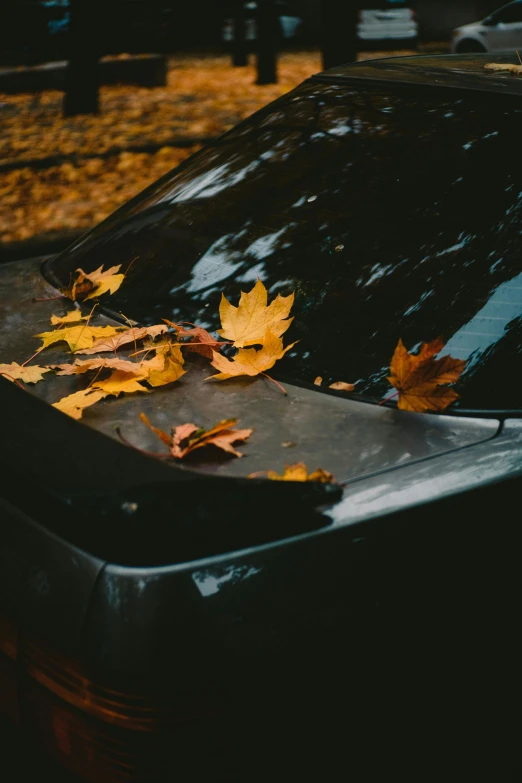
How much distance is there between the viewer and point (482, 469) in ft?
5.20

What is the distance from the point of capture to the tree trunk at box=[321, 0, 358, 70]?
866 centimetres

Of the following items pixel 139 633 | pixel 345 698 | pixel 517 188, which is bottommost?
pixel 345 698

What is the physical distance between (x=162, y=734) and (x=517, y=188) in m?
1.44

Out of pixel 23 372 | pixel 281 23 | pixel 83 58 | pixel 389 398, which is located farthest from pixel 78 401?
pixel 281 23

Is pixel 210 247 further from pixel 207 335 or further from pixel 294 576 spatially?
pixel 294 576

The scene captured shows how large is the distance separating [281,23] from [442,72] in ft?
79.7

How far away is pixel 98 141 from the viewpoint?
32.0 feet

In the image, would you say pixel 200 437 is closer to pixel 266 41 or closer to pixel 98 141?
pixel 98 141

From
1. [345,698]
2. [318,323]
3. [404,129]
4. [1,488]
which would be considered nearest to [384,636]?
[345,698]

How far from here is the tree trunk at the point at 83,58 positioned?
9.98m

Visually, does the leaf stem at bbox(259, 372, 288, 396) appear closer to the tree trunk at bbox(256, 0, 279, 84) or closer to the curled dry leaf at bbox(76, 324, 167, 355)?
the curled dry leaf at bbox(76, 324, 167, 355)

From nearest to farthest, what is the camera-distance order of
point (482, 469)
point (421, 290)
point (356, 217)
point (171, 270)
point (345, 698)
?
point (345, 698) < point (482, 469) < point (421, 290) < point (356, 217) < point (171, 270)

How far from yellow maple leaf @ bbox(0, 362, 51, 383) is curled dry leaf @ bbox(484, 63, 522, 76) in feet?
5.10

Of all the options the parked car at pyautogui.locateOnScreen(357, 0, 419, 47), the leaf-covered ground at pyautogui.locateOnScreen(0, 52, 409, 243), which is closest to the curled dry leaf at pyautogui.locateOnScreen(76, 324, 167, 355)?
the leaf-covered ground at pyautogui.locateOnScreen(0, 52, 409, 243)
